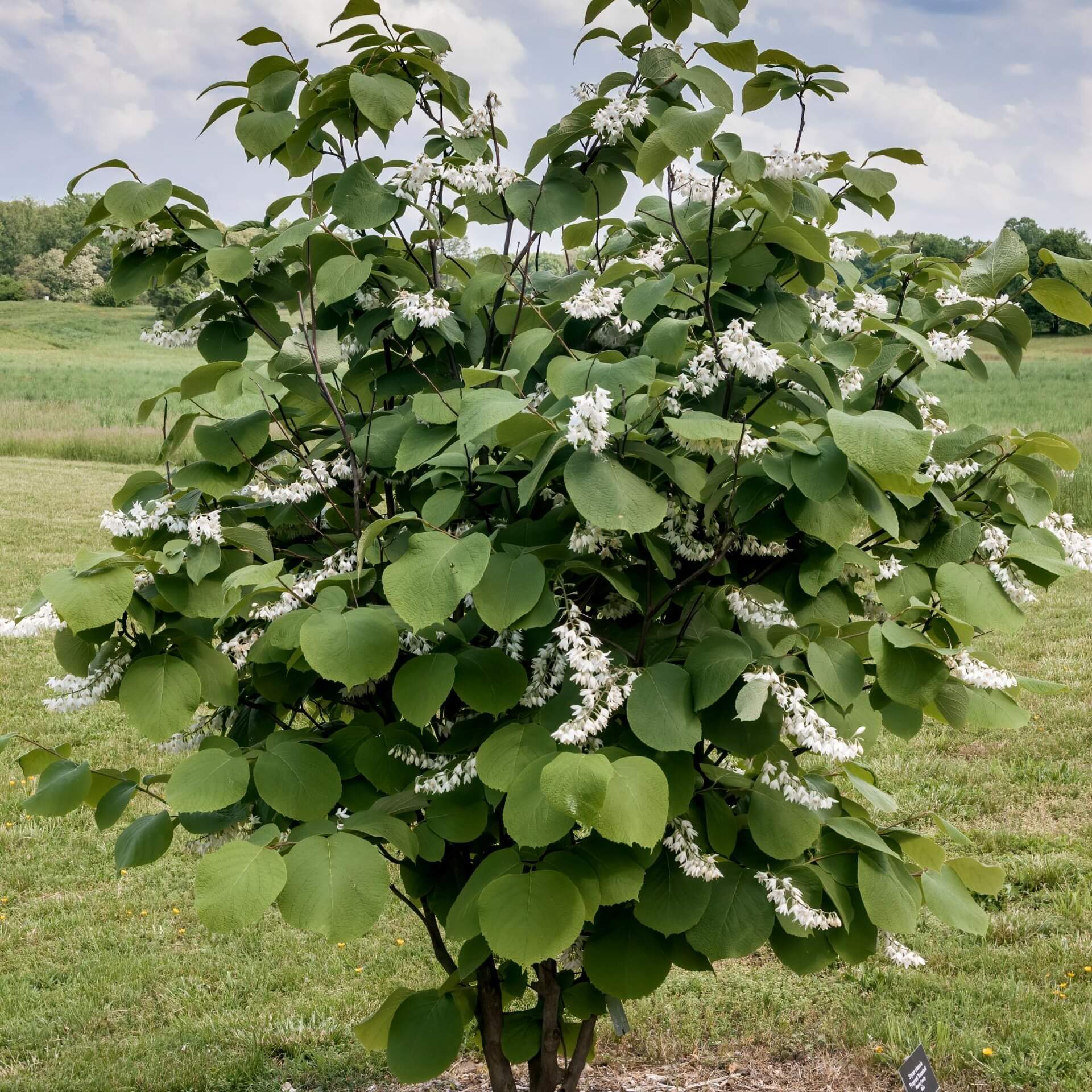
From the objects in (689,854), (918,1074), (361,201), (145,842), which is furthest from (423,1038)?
(361,201)

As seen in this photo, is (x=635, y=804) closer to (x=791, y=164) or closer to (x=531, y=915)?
(x=531, y=915)

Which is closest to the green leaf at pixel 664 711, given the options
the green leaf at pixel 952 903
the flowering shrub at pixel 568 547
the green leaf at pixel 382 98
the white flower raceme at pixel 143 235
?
the flowering shrub at pixel 568 547

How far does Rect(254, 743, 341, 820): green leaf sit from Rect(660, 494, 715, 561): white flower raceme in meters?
0.71

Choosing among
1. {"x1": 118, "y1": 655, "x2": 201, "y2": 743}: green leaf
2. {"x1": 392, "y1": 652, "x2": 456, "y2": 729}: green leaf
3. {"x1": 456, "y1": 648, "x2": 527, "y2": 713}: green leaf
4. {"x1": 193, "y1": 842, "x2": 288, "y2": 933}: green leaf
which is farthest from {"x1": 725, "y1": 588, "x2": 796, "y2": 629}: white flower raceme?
{"x1": 118, "y1": 655, "x2": 201, "y2": 743}: green leaf

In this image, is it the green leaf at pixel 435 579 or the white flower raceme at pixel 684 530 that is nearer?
the green leaf at pixel 435 579

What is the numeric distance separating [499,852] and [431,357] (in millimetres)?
1027

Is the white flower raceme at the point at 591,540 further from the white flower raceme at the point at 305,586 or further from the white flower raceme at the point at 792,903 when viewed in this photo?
the white flower raceme at the point at 792,903

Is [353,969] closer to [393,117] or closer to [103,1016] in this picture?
[103,1016]

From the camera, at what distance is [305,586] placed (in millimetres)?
1883

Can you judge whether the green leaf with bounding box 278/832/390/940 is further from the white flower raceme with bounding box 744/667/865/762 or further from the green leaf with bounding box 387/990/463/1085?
the green leaf with bounding box 387/990/463/1085

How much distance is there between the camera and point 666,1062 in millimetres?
3504

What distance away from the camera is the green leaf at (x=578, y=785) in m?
1.41

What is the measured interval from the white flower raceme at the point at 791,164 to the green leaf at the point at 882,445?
0.59 m

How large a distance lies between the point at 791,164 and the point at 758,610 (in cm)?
76
